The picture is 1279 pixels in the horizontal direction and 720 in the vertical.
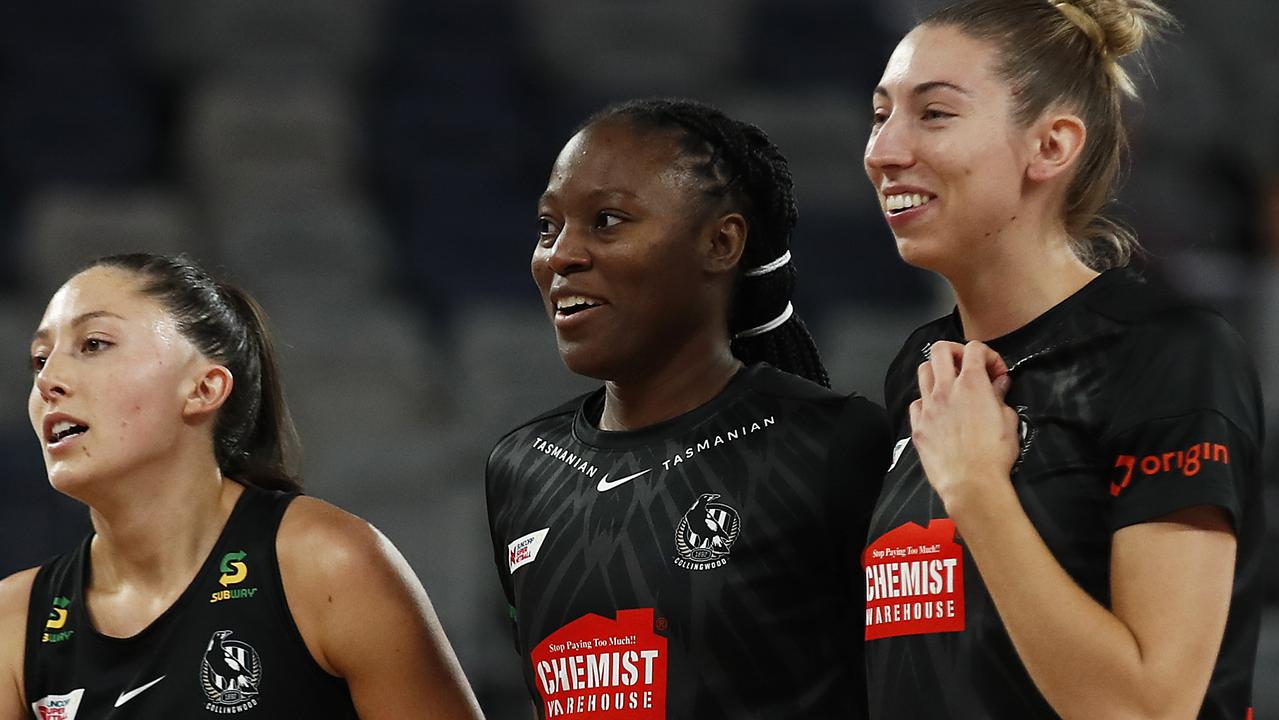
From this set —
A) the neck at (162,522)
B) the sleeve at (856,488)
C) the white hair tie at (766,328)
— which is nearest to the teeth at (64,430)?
the neck at (162,522)

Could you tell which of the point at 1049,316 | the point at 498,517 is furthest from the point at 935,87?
the point at 498,517

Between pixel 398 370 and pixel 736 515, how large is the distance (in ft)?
12.1

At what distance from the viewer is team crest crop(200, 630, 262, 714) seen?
2.76 metres

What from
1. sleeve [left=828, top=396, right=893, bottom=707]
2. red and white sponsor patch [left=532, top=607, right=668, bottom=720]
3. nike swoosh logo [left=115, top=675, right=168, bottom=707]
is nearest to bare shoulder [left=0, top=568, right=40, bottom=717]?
nike swoosh logo [left=115, top=675, right=168, bottom=707]

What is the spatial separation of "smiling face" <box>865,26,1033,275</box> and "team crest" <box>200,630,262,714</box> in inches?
51.2

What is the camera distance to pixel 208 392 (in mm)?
2957

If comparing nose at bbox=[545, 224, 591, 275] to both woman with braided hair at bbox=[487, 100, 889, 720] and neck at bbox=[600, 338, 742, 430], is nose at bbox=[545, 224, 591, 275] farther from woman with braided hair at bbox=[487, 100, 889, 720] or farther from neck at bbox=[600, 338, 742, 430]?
neck at bbox=[600, 338, 742, 430]

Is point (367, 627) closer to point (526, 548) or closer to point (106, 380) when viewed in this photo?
point (526, 548)

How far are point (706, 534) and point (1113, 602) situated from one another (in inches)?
29.2

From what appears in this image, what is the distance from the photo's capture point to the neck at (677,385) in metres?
2.73

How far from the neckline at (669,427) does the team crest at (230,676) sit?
0.66 m

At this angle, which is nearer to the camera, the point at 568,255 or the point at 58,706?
the point at 568,255

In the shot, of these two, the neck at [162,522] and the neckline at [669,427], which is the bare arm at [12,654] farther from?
the neckline at [669,427]

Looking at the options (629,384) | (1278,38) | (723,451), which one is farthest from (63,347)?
(1278,38)
